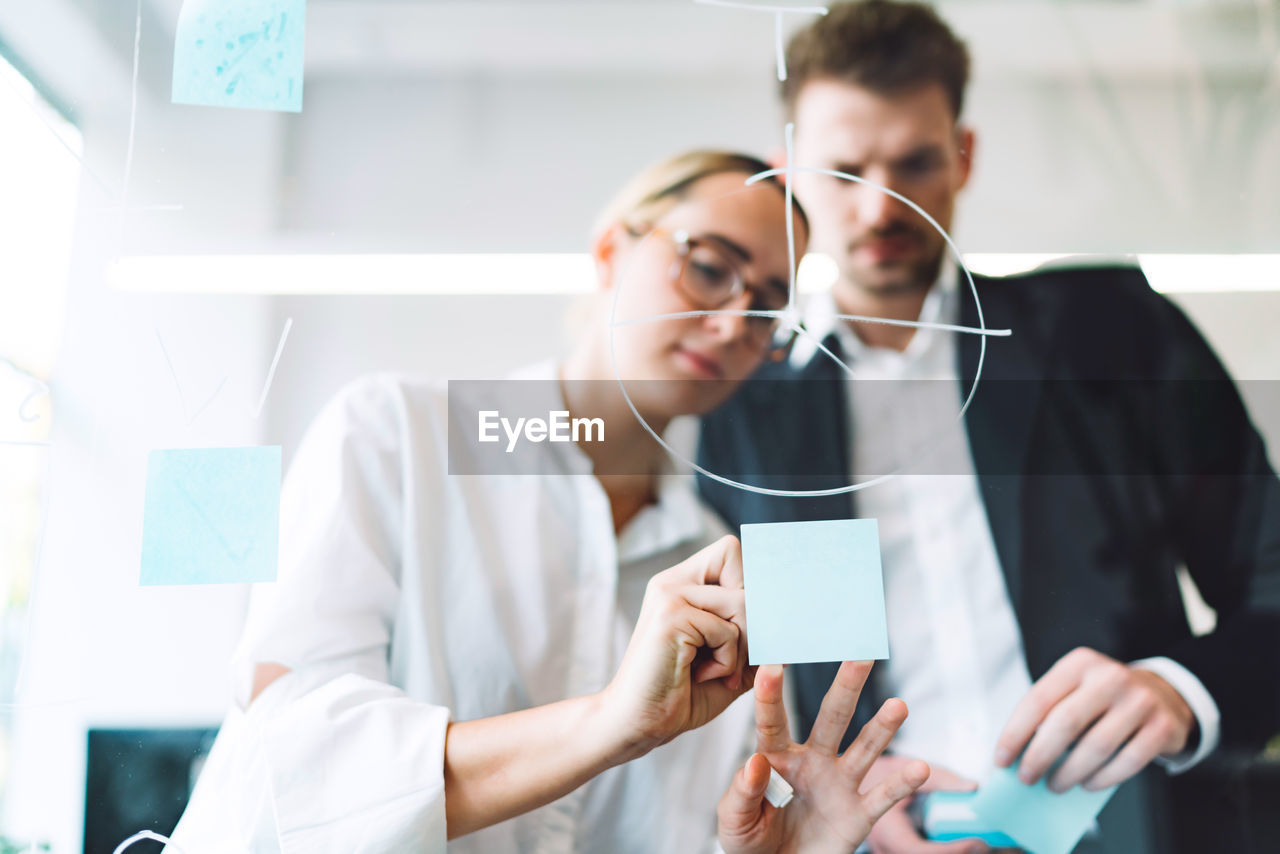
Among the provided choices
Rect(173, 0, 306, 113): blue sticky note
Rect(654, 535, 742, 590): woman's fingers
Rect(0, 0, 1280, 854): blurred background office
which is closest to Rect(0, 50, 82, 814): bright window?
Rect(0, 0, 1280, 854): blurred background office

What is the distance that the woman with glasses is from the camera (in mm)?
546

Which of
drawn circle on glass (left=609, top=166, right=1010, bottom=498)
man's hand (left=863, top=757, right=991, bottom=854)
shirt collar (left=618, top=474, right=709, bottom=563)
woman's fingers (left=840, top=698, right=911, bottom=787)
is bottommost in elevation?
man's hand (left=863, top=757, right=991, bottom=854)

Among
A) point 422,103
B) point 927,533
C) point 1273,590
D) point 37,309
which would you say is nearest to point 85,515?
point 37,309

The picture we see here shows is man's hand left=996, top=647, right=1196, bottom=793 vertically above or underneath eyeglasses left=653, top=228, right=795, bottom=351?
underneath

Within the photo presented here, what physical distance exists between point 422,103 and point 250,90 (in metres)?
0.14

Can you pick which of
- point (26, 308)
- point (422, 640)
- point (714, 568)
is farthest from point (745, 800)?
point (26, 308)

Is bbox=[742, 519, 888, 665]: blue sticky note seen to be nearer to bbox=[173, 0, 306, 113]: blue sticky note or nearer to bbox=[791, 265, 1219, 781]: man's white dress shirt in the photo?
bbox=[791, 265, 1219, 781]: man's white dress shirt

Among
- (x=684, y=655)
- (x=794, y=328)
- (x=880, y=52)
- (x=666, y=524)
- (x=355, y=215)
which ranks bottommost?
(x=684, y=655)

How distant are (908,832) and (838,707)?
13 cm

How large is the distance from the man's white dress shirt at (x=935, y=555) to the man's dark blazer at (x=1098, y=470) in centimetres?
1

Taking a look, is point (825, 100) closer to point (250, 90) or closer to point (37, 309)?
point (250, 90)

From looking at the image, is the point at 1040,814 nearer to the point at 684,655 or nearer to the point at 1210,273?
the point at 684,655

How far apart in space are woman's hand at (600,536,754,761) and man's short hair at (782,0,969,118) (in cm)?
38

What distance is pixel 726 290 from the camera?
62cm
